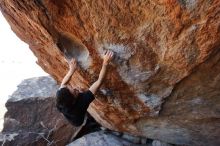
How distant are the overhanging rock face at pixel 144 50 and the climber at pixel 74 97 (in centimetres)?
13

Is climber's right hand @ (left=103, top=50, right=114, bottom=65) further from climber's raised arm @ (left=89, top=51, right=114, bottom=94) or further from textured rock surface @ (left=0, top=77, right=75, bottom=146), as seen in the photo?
textured rock surface @ (left=0, top=77, right=75, bottom=146)

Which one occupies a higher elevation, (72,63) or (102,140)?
(102,140)

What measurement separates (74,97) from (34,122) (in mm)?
3511

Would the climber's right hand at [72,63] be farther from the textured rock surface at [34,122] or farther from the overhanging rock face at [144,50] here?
the textured rock surface at [34,122]

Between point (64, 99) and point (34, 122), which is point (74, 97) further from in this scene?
point (34, 122)

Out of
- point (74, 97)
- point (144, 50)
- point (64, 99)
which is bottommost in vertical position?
point (64, 99)

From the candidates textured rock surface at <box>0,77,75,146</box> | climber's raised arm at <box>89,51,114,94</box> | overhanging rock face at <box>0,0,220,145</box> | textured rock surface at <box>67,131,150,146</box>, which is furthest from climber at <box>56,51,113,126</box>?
textured rock surface at <box>0,77,75,146</box>

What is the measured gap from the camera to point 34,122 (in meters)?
7.43

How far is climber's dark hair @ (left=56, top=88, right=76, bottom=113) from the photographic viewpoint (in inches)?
160

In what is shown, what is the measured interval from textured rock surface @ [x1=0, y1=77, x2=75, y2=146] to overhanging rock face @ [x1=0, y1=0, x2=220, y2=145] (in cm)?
243

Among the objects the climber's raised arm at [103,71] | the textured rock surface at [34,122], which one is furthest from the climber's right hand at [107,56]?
the textured rock surface at [34,122]

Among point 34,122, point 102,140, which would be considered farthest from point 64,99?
point 34,122

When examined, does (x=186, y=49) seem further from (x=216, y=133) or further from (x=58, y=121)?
(x=58, y=121)

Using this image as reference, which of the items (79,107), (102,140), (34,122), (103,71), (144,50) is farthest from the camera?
(34,122)
